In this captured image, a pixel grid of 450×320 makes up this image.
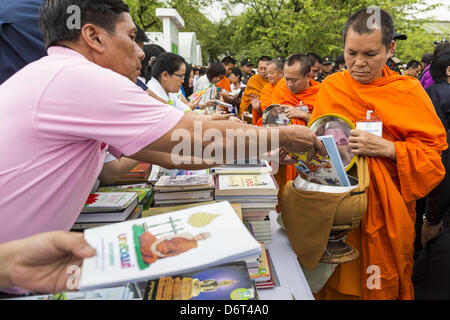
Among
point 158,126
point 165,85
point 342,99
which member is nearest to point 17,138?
point 158,126

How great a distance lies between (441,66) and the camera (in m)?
3.20

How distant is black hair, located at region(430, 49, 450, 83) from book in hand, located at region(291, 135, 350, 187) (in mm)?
2677

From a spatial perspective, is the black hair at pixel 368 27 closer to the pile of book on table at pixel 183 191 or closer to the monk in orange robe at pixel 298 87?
the pile of book on table at pixel 183 191

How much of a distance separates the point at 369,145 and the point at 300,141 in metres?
0.50

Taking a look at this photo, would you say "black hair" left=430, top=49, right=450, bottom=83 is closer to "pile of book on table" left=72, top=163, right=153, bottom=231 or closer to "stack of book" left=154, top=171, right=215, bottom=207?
"stack of book" left=154, top=171, right=215, bottom=207

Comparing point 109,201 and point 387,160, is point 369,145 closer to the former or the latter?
point 387,160

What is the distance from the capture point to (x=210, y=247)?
2.67 ft

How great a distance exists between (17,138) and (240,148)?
2.50 feet

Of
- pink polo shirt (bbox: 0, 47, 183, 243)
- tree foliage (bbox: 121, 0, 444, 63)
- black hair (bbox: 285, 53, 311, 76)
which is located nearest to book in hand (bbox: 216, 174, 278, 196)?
pink polo shirt (bbox: 0, 47, 183, 243)

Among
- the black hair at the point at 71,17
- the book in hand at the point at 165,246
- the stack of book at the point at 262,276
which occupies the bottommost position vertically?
the stack of book at the point at 262,276

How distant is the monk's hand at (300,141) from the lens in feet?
4.31

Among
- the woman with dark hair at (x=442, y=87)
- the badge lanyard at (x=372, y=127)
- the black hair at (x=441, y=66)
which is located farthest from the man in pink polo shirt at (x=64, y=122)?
the black hair at (x=441, y=66)

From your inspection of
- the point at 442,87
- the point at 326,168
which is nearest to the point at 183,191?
the point at 326,168
